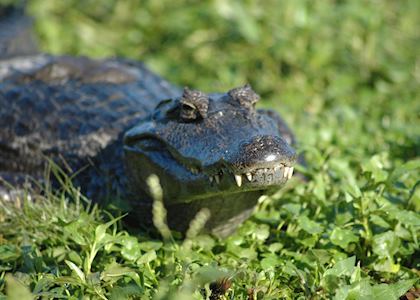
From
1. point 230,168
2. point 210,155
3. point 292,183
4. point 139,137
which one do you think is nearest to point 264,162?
point 230,168

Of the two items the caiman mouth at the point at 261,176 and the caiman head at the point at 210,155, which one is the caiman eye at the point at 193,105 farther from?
the caiman mouth at the point at 261,176

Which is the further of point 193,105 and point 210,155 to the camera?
point 193,105

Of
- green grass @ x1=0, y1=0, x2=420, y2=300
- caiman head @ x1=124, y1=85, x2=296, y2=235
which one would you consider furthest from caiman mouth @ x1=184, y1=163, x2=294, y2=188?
green grass @ x1=0, y1=0, x2=420, y2=300

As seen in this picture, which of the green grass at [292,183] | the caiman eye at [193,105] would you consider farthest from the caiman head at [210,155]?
the green grass at [292,183]

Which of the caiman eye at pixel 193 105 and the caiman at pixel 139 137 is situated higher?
the caiman eye at pixel 193 105

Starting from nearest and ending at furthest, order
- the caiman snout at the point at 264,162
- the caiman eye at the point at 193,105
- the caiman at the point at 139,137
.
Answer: the caiman snout at the point at 264,162 → the caiman at the point at 139,137 → the caiman eye at the point at 193,105

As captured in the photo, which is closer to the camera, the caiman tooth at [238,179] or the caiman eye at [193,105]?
the caiman tooth at [238,179]

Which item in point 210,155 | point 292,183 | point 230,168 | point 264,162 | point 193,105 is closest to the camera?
point 264,162

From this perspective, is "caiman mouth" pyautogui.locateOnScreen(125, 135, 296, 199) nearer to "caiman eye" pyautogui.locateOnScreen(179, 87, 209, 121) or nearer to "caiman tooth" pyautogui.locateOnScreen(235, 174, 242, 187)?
"caiman tooth" pyautogui.locateOnScreen(235, 174, 242, 187)

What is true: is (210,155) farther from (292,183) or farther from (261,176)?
(292,183)
